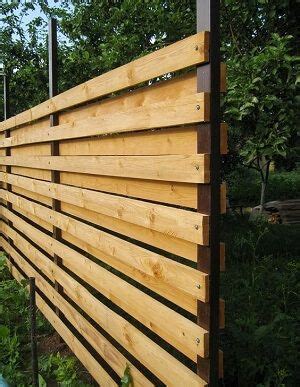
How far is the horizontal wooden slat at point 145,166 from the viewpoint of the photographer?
1.73m

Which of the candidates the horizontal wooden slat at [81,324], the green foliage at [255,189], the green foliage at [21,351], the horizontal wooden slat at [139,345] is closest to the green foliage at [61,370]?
the green foliage at [21,351]

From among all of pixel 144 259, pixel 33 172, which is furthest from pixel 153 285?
pixel 33 172

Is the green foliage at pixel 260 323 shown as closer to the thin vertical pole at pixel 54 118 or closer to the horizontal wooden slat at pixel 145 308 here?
the horizontal wooden slat at pixel 145 308

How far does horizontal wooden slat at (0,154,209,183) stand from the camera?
1.73 metres

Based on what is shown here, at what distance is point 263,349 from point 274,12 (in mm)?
2800

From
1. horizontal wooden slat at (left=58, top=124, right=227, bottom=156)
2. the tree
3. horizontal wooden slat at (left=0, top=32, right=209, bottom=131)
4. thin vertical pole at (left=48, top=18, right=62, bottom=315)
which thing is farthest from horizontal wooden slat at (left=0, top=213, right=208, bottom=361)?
the tree

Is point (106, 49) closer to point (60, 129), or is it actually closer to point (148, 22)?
point (148, 22)

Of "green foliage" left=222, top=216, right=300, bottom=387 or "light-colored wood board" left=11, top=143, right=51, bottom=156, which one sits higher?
"light-colored wood board" left=11, top=143, right=51, bottom=156

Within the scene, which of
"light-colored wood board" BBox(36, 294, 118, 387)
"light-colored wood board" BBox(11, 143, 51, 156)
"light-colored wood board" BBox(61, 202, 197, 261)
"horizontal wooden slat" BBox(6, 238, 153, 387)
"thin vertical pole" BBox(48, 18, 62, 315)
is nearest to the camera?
"light-colored wood board" BBox(61, 202, 197, 261)

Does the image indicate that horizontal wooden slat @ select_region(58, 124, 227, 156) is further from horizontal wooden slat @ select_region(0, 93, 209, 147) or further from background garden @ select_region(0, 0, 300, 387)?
background garden @ select_region(0, 0, 300, 387)

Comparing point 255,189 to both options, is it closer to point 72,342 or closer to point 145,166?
point 72,342

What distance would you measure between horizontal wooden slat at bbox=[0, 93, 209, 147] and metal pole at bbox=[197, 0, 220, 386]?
0.15ft

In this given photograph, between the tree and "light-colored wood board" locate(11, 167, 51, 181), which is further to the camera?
"light-colored wood board" locate(11, 167, 51, 181)

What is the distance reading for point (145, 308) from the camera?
2.21 metres
